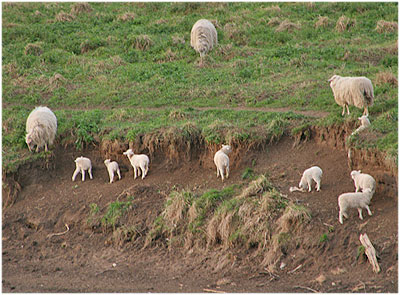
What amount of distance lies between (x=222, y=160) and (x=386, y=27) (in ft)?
38.7

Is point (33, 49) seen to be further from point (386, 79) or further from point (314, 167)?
point (314, 167)

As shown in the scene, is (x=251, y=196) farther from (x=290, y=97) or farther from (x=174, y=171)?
(x=290, y=97)

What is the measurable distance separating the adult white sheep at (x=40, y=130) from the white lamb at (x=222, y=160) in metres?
4.60

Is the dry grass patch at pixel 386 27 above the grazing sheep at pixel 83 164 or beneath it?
above

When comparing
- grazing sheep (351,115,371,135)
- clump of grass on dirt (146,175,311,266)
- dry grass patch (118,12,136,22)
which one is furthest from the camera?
dry grass patch (118,12,136,22)

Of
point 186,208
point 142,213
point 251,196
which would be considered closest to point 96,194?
point 142,213

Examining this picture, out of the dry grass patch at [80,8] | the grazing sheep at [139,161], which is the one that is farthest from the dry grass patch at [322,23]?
the grazing sheep at [139,161]

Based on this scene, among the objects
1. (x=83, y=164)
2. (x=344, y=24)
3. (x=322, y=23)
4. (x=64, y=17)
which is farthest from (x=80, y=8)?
(x=83, y=164)

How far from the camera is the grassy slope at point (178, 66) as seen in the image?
15789mm

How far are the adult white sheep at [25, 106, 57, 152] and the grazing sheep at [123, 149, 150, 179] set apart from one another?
231 centimetres

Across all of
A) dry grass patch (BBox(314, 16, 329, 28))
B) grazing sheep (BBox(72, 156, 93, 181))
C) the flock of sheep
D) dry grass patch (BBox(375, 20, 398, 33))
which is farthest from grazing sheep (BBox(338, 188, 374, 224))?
dry grass patch (BBox(314, 16, 329, 28))

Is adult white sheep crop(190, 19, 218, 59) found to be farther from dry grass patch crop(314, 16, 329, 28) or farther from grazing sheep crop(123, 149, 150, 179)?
grazing sheep crop(123, 149, 150, 179)

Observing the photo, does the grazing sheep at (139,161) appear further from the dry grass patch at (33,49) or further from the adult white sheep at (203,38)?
the dry grass patch at (33,49)

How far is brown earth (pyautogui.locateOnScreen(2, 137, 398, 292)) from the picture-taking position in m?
10.9
